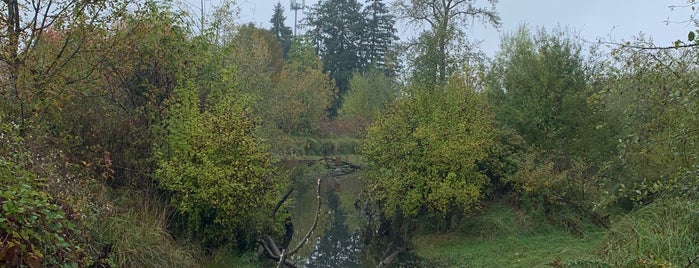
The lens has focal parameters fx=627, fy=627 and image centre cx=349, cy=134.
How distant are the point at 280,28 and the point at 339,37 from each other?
13.6 m

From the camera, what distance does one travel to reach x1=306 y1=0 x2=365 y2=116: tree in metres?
59.9

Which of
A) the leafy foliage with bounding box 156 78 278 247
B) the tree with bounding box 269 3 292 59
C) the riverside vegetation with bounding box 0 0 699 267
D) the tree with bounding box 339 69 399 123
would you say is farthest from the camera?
the tree with bounding box 269 3 292 59

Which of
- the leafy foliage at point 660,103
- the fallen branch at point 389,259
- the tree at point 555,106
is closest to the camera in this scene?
the leafy foliage at point 660,103

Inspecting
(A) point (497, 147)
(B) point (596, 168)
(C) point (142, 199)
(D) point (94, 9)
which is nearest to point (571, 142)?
(B) point (596, 168)

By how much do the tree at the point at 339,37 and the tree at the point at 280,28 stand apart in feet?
26.2

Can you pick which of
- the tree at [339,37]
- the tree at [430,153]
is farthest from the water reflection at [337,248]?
the tree at [339,37]

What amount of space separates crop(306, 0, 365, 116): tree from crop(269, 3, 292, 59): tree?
314 inches

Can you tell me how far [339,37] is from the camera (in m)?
60.7

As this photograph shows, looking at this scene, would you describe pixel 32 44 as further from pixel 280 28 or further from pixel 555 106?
pixel 280 28

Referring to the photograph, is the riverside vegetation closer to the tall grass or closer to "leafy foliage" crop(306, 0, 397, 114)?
the tall grass

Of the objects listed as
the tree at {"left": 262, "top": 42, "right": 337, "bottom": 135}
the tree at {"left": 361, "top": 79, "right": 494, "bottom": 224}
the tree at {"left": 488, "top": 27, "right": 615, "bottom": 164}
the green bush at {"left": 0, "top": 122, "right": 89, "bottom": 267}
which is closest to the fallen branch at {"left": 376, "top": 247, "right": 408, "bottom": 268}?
the tree at {"left": 361, "top": 79, "right": 494, "bottom": 224}

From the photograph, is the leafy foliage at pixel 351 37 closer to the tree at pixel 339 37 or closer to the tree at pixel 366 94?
the tree at pixel 339 37

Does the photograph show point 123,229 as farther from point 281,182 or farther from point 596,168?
point 596,168

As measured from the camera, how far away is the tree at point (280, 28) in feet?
232
